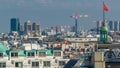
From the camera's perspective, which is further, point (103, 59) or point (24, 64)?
point (24, 64)

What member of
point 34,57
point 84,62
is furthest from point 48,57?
point 84,62

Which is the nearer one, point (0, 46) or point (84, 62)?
point (84, 62)

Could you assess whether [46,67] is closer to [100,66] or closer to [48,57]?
[48,57]

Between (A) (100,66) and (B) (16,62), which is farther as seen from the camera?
(B) (16,62)

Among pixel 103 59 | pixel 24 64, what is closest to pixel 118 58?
pixel 103 59

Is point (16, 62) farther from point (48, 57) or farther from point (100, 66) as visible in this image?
point (100, 66)

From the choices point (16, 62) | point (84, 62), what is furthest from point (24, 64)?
point (84, 62)

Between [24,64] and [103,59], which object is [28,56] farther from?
[103,59]
